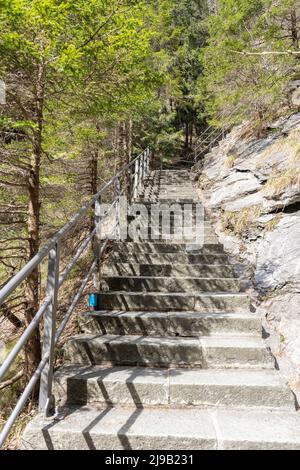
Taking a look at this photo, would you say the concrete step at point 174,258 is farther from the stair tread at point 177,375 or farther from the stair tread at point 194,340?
the stair tread at point 177,375

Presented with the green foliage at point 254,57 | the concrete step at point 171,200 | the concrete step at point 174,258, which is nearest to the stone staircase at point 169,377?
the concrete step at point 174,258

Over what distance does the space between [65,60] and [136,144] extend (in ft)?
34.4

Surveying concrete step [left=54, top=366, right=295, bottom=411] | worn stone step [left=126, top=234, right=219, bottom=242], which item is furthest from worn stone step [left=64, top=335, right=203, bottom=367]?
worn stone step [left=126, top=234, right=219, bottom=242]

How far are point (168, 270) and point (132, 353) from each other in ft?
5.72

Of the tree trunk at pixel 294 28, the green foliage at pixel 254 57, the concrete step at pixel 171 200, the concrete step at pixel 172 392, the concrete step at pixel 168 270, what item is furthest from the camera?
the concrete step at pixel 171 200

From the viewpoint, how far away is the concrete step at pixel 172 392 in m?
2.58

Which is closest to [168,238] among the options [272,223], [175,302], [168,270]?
[168,270]

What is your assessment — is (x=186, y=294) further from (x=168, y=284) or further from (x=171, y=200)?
(x=171, y=200)

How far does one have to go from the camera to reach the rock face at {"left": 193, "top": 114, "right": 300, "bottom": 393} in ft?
12.2

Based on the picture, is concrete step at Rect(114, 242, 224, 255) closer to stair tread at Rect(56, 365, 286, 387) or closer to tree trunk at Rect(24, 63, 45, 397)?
tree trunk at Rect(24, 63, 45, 397)

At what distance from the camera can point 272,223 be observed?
16.3 feet

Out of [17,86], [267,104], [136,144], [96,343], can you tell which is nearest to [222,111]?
[267,104]

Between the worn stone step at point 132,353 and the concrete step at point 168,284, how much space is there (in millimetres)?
1199

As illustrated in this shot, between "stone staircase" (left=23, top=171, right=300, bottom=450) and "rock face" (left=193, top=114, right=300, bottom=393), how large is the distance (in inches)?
17.2
